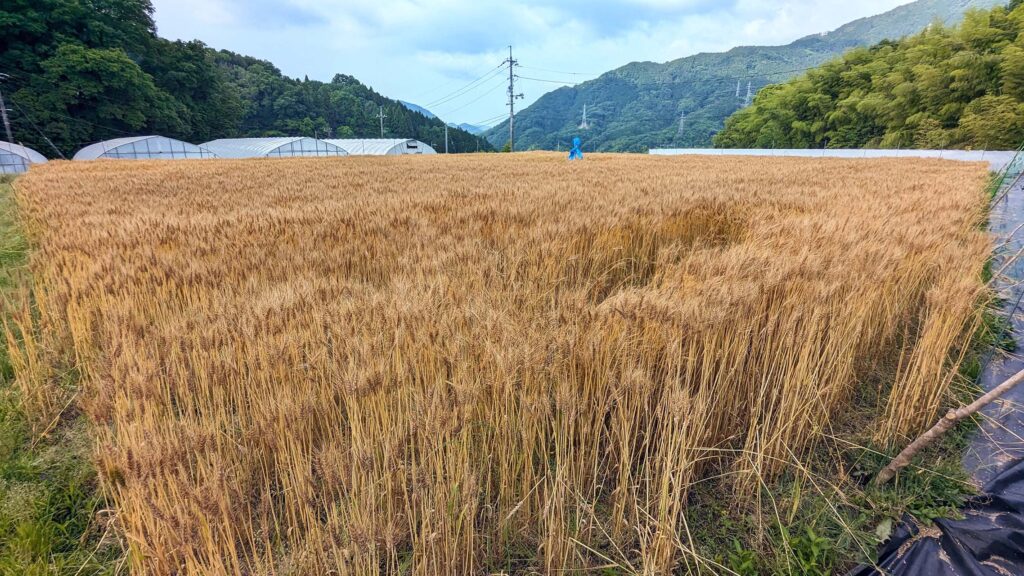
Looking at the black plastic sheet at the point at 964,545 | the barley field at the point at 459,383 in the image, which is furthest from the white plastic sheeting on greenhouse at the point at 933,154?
the black plastic sheet at the point at 964,545

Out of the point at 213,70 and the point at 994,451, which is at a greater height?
the point at 213,70

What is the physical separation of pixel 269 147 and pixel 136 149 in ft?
31.4

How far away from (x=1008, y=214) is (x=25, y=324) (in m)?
11.0

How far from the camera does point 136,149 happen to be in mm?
31328

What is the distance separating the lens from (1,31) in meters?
30.8

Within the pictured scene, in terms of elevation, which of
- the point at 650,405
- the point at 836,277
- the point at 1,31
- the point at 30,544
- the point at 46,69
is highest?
the point at 1,31

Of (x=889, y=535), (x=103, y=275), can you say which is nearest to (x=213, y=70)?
(x=103, y=275)

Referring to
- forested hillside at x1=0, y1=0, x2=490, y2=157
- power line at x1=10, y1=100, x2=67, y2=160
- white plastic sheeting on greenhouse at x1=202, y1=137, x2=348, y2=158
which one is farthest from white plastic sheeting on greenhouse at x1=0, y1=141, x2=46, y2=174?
white plastic sheeting on greenhouse at x1=202, y1=137, x2=348, y2=158

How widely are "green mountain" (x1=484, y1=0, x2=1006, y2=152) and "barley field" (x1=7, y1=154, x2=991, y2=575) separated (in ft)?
342

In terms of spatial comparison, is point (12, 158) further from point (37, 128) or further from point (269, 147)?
point (269, 147)

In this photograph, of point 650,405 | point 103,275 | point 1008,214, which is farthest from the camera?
point 1008,214

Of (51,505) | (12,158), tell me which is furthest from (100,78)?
(51,505)

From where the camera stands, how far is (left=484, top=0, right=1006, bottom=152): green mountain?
124 metres

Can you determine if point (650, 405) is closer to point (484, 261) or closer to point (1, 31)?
point (484, 261)
